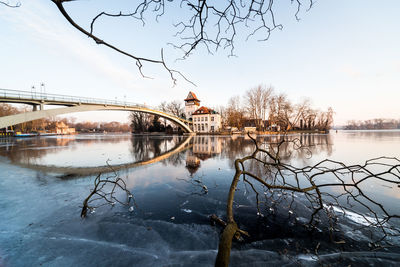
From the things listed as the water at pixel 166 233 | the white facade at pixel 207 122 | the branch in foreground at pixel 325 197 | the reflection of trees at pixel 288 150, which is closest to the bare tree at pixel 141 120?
the white facade at pixel 207 122

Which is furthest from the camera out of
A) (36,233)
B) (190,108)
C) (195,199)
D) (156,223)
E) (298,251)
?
(190,108)

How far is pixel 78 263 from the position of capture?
209 cm

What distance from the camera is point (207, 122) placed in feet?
163

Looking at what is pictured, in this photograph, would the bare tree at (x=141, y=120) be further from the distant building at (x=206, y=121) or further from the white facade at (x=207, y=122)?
the white facade at (x=207, y=122)

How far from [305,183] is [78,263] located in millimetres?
5656

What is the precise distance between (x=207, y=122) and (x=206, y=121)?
20.3 inches

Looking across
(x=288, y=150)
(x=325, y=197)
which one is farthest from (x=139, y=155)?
(x=288, y=150)

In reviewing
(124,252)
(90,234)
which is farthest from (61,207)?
(124,252)

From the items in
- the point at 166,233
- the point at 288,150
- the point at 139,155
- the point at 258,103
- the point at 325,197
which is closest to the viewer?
the point at 166,233

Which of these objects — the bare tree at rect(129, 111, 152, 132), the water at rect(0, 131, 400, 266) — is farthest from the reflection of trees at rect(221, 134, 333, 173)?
the bare tree at rect(129, 111, 152, 132)

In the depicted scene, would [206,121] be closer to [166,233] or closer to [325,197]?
[325,197]

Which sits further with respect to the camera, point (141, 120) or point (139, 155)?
point (141, 120)

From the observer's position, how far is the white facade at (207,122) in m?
49.1

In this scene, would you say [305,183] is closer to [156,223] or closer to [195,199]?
[195,199]
